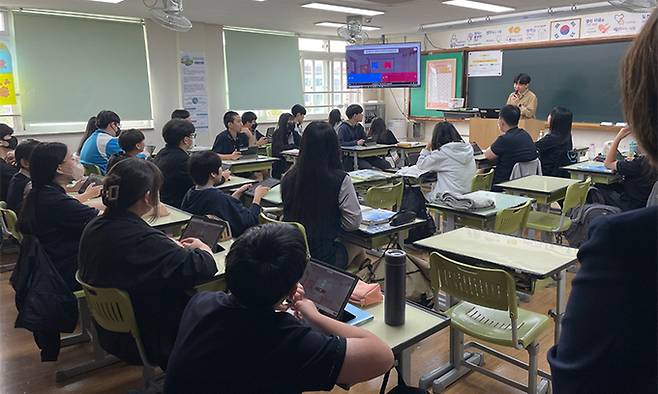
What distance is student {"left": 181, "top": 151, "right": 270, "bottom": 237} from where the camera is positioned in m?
3.00

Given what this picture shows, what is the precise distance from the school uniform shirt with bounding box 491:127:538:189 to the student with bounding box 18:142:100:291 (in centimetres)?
370

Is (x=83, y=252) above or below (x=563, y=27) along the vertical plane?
below

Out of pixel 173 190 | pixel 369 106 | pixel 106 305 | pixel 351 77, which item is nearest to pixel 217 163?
pixel 173 190

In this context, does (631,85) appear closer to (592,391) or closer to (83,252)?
(592,391)

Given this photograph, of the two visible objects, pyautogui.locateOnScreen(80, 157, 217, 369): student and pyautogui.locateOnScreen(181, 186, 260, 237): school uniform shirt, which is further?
pyautogui.locateOnScreen(181, 186, 260, 237): school uniform shirt

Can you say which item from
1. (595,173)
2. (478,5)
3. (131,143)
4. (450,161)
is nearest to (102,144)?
(131,143)

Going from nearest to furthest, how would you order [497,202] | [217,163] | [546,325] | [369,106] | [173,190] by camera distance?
Answer: [546,325] → [217,163] → [497,202] → [173,190] → [369,106]

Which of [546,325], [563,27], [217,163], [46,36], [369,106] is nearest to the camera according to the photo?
[546,325]

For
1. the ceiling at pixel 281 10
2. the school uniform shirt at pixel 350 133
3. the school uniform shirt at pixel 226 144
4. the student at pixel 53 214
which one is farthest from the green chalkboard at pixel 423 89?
the student at pixel 53 214

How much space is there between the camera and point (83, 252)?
204 centimetres

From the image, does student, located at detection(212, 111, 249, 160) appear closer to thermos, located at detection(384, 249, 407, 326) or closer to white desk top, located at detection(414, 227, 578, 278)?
white desk top, located at detection(414, 227, 578, 278)

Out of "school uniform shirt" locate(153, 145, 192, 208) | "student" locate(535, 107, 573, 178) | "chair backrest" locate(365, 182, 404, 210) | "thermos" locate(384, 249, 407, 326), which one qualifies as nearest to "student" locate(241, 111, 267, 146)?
"school uniform shirt" locate(153, 145, 192, 208)

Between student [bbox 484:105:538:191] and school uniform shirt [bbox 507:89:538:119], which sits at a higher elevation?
school uniform shirt [bbox 507:89:538:119]

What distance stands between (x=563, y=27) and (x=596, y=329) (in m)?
8.39
